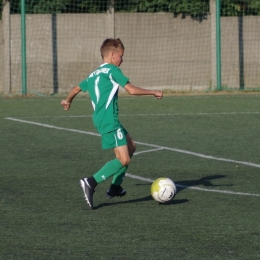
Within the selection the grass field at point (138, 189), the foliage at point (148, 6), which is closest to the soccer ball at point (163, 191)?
the grass field at point (138, 189)

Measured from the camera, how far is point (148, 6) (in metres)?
20.2

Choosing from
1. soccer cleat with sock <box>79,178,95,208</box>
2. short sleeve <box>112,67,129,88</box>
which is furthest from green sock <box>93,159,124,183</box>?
short sleeve <box>112,67,129,88</box>

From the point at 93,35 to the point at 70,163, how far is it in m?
10.3

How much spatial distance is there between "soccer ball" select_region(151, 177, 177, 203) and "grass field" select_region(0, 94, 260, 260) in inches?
3.5

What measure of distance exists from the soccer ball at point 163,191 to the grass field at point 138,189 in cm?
9

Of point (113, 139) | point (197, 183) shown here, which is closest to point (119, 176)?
point (113, 139)

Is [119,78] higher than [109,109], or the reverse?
[119,78]

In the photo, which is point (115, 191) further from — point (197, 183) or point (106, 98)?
point (197, 183)

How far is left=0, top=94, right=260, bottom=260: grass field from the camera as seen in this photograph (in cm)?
548

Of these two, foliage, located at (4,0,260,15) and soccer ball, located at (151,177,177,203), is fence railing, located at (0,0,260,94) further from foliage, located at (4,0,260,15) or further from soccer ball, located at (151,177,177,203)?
soccer ball, located at (151,177,177,203)

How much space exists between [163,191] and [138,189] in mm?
877

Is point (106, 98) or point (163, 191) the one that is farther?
point (106, 98)

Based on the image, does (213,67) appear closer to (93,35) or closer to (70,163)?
(93,35)

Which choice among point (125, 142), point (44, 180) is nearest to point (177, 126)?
point (44, 180)
